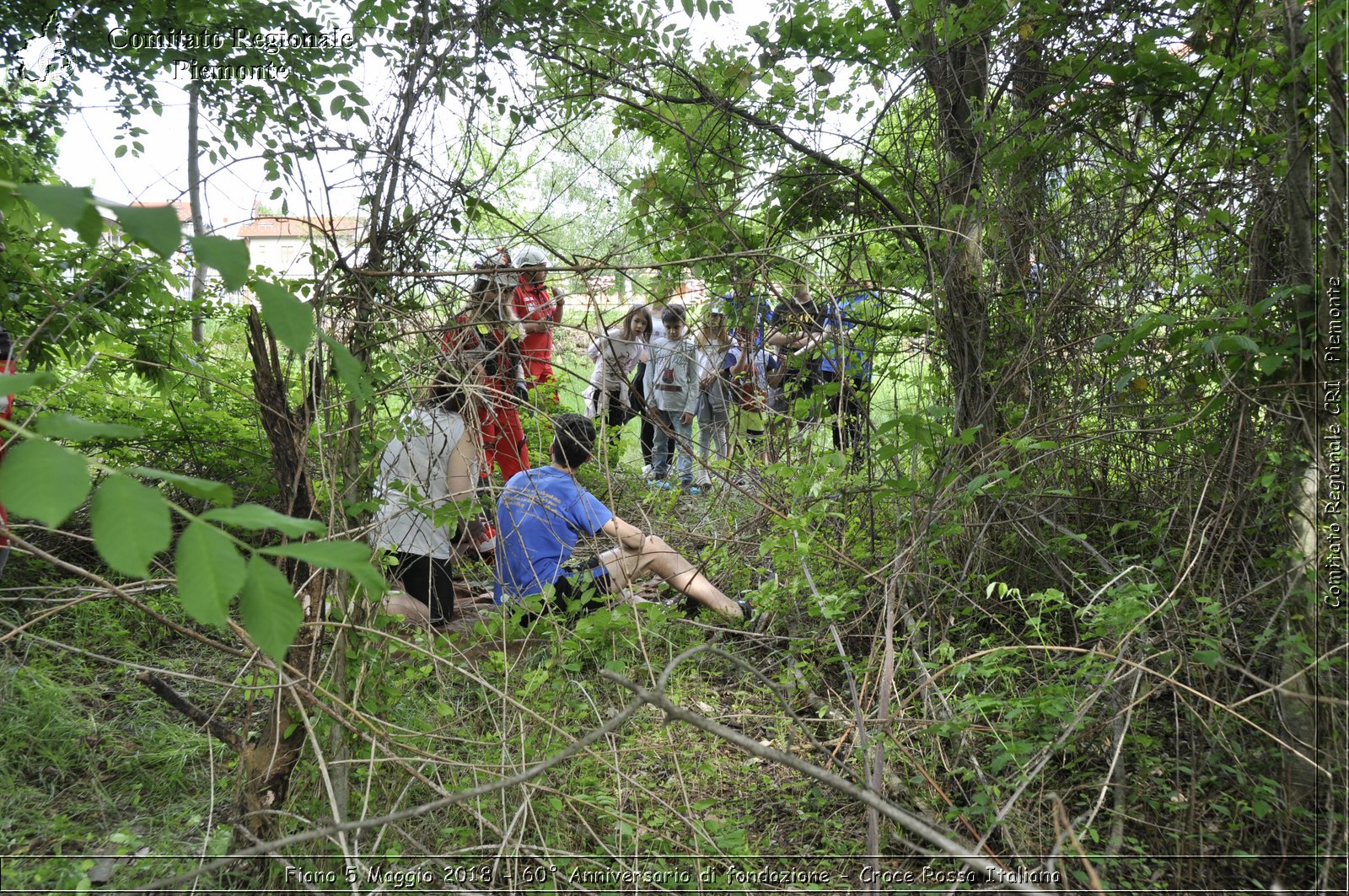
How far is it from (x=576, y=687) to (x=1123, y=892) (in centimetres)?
173

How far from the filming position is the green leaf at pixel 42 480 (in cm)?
91

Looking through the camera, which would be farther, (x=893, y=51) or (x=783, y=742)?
(x=893, y=51)

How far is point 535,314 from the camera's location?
285 cm

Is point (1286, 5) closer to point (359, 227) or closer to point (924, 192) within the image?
point (924, 192)

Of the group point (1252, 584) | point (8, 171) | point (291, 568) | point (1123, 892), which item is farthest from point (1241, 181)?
point (8, 171)

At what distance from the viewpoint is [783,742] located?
9.91 feet

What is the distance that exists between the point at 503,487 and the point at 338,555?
192 centimetres

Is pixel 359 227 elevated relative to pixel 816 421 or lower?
elevated

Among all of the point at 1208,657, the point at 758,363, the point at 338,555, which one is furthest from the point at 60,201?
the point at 758,363

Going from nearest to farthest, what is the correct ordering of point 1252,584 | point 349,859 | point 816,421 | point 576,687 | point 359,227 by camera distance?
1. point 349,859
2. point 1252,584
3. point 359,227
4. point 576,687
5. point 816,421

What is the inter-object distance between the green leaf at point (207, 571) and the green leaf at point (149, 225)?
12.7 inches

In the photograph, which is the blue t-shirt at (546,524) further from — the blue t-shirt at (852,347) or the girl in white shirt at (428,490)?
the blue t-shirt at (852,347)

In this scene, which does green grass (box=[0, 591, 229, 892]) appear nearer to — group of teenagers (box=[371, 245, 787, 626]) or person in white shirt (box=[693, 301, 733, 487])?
group of teenagers (box=[371, 245, 787, 626])

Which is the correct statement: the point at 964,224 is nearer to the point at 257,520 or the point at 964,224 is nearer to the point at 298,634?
the point at 298,634
